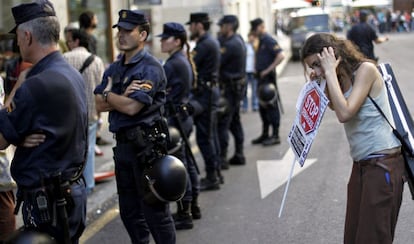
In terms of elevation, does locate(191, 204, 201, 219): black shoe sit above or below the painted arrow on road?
above

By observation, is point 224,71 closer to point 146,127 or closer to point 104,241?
point 104,241

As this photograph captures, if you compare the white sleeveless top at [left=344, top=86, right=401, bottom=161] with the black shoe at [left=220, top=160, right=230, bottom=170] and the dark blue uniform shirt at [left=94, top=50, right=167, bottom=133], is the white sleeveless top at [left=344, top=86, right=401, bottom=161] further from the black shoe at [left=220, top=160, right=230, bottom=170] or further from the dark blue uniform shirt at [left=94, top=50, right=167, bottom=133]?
the black shoe at [left=220, top=160, right=230, bottom=170]

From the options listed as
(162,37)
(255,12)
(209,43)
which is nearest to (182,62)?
(162,37)

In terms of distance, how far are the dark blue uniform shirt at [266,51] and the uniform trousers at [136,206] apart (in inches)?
243

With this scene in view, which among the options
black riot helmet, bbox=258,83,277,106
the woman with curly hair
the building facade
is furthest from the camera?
the building facade

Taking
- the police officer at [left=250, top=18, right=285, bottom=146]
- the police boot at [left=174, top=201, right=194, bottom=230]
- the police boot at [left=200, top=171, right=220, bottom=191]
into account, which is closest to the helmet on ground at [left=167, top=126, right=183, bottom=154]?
the police boot at [left=174, top=201, right=194, bottom=230]

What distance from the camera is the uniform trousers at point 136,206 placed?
5.09m

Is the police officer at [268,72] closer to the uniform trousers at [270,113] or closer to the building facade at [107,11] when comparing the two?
the uniform trousers at [270,113]

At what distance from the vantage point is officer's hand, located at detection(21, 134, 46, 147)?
3898mm

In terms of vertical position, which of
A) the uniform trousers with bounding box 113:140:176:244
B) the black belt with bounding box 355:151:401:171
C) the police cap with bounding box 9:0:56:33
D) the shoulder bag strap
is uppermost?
the police cap with bounding box 9:0:56:33

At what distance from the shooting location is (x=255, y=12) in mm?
34969

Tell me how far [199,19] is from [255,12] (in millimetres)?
26881

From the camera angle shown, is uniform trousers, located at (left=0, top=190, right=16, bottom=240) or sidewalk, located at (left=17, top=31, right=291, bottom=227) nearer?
uniform trousers, located at (left=0, top=190, right=16, bottom=240)

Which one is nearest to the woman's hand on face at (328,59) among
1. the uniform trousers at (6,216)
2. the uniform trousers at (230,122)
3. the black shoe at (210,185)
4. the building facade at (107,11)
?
the uniform trousers at (6,216)
